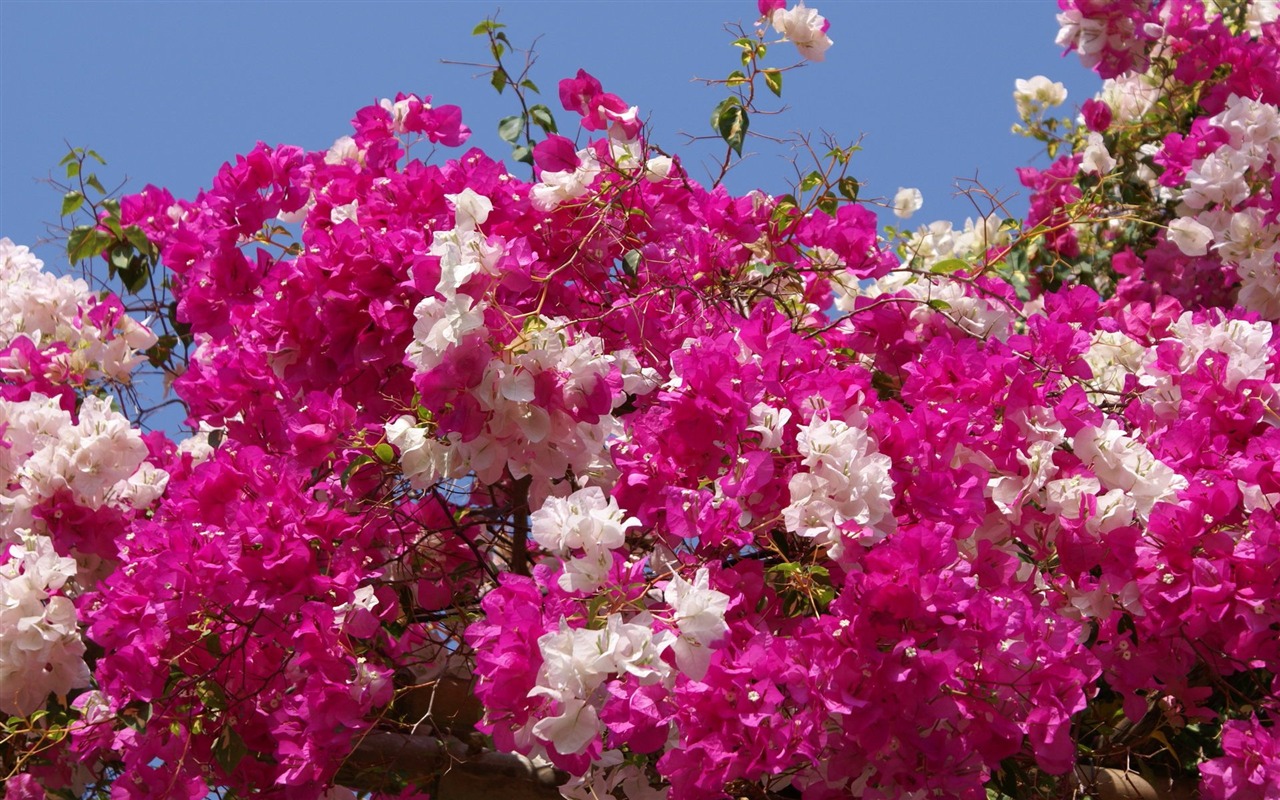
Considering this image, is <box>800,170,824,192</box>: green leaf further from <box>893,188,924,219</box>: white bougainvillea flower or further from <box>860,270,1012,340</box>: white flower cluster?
<box>893,188,924,219</box>: white bougainvillea flower

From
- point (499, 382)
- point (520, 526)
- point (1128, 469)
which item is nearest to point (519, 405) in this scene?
point (499, 382)

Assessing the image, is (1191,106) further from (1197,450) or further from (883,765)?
(883,765)

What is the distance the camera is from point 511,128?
3186 mm

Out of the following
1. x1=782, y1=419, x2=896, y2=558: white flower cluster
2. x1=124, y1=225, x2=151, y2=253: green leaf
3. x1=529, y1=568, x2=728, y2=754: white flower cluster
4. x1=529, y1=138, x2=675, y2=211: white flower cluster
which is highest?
x1=124, y1=225, x2=151, y2=253: green leaf

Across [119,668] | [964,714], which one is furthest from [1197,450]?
[119,668]

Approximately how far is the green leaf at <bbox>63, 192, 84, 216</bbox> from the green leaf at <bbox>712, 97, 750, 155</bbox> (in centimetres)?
169

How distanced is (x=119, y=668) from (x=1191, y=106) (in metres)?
3.85

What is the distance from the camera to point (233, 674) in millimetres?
2352

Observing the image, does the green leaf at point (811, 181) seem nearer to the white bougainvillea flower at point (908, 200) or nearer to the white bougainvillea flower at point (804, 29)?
the white bougainvillea flower at point (804, 29)

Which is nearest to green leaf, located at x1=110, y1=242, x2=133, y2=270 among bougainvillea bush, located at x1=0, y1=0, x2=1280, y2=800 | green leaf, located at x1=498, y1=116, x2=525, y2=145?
bougainvillea bush, located at x1=0, y1=0, x2=1280, y2=800

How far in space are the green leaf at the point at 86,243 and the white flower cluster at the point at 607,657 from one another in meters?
2.16

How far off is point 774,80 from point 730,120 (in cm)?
14

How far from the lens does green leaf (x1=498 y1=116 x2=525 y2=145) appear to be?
3172 mm

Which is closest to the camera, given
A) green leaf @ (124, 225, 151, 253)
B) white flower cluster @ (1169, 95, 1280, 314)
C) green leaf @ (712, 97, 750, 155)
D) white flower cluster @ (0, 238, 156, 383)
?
green leaf @ (712, 97, 750, 155)
